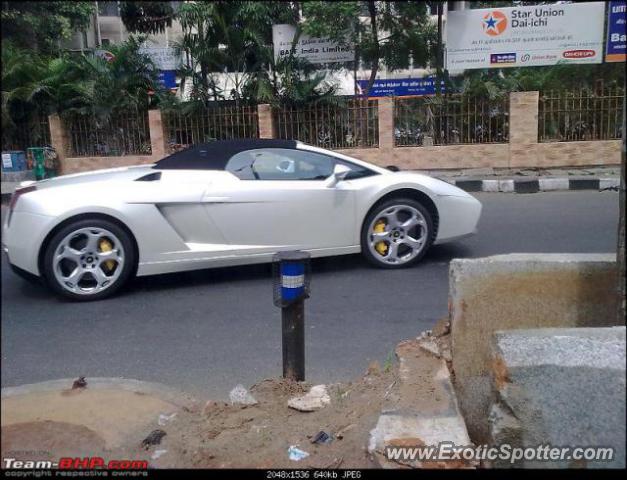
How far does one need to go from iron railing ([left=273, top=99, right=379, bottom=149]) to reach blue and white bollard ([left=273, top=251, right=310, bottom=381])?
231 cm

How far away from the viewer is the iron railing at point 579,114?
855 cm

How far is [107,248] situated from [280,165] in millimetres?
1585

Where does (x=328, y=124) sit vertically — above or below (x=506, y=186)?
above

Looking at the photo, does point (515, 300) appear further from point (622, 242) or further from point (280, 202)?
point (280, 202)

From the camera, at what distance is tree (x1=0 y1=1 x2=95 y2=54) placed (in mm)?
2527

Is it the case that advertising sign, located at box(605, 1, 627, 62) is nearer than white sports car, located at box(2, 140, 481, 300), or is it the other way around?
white sports car, located at box(2, 140, 481, 300)

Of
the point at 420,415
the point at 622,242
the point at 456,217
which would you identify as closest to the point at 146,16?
the point at 420,415

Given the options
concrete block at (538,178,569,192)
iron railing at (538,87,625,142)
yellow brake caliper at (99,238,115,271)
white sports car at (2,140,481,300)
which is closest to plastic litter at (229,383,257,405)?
white sports car at (2,140,481,300)

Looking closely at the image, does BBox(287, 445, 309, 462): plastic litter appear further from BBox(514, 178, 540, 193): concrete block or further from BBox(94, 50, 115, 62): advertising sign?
BBox(514, 178, 540, 193): concrete block

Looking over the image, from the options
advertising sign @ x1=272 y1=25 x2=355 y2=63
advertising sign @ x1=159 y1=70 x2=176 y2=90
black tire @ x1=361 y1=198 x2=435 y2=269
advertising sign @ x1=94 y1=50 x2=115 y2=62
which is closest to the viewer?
advertising sign @ x1=94 y1=50 x2=115 y2=62

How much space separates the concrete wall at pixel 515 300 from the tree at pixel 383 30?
7.61m

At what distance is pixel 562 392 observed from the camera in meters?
2.28

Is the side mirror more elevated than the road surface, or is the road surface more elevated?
the side mirror

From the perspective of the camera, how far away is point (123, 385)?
374 centimetres
